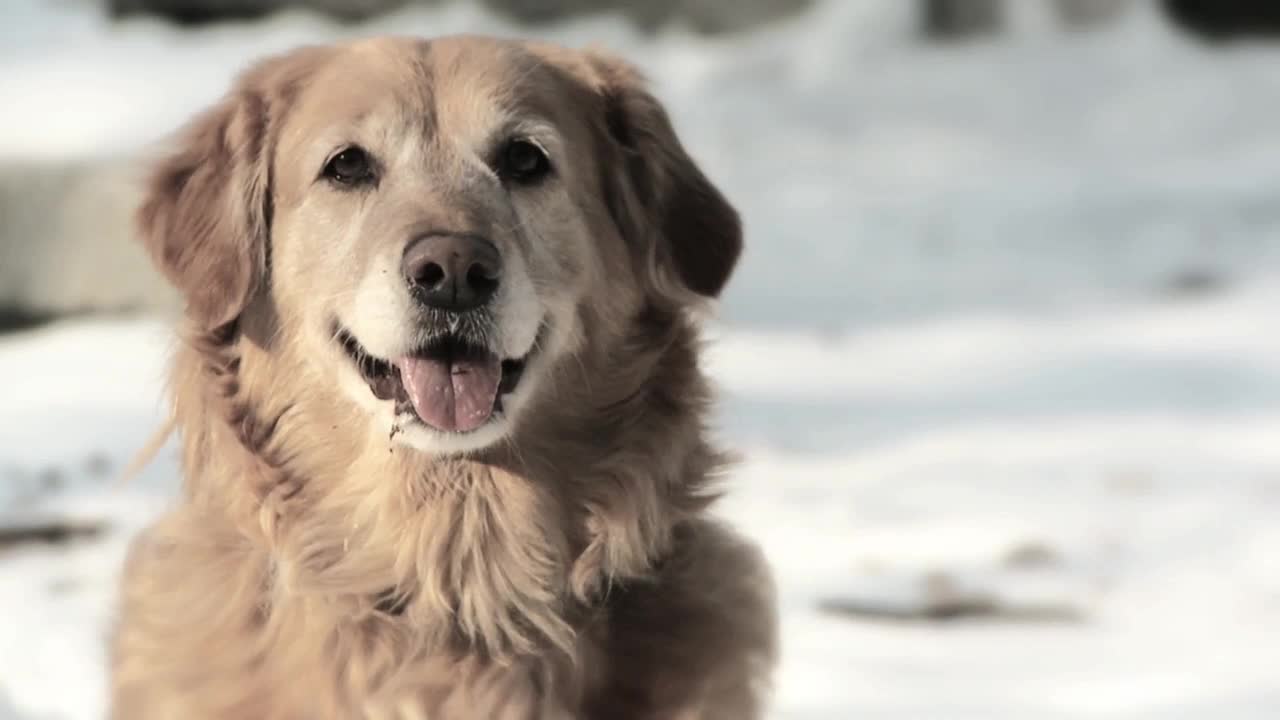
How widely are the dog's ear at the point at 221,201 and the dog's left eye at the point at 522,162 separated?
0.43 m

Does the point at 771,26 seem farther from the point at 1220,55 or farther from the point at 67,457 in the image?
the point at 67,457

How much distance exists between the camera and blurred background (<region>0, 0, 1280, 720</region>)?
4496 mm

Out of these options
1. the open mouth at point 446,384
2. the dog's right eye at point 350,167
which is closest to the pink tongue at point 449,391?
the open mouth at point 446,384

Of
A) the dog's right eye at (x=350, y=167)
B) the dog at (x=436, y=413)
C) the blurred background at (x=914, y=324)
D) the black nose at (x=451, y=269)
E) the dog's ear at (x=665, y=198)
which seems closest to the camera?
the black nose at (x=451, y=269)

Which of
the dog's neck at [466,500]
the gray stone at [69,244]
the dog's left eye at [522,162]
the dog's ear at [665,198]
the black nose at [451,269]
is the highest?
the dog's ear at [665,198]

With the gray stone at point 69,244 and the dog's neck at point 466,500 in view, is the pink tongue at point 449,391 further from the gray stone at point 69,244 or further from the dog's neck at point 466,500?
the gray stone at point 69,244

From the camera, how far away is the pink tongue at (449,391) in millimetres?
2781

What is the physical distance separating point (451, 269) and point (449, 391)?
22cm

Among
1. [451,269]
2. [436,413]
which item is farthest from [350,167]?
[436,413]

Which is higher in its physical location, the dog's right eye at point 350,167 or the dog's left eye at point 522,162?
the dog's left eye at point 522,162

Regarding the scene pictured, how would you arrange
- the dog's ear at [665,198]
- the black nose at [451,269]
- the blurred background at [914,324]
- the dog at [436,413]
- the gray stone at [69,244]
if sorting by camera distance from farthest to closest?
1. the gray stone at [69,244]
2. the blurred background at [914,324]
3. the dog's ear at [665,198]
4. the dog at [436,413]
5. the black nose at [451,269]

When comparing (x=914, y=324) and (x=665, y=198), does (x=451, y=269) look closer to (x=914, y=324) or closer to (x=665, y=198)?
(x=665, y=198)

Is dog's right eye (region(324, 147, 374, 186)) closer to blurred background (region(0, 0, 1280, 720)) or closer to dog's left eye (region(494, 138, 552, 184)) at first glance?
dog's left eye (region(494, 138, 552, 184))

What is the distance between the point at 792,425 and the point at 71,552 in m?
2.78
